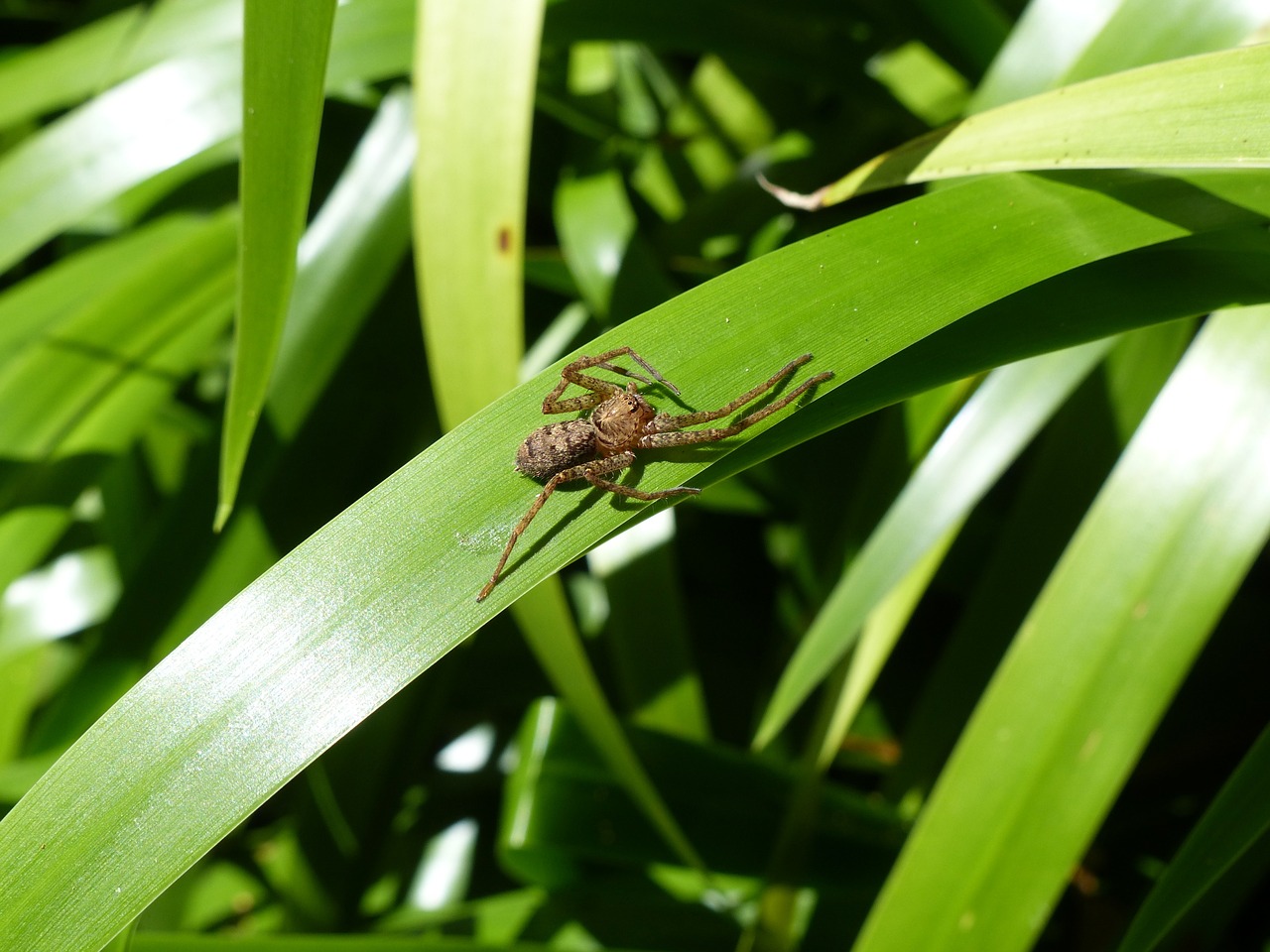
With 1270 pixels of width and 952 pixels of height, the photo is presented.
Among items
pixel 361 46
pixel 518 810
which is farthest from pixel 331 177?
pixel 518 810

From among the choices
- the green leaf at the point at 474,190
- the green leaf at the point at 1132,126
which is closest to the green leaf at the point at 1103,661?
the green leaf at the point at 1132,126

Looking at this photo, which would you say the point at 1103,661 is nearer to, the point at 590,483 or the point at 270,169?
the point at 590,483

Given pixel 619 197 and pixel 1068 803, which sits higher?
pixel 619 197

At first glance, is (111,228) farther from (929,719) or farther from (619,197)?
(929,719)

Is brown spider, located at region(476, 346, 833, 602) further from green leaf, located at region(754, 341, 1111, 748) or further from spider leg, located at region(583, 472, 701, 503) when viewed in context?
green leaf, located at region(754, 341, 1111, 748)

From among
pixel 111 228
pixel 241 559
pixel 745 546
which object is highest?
pixel 111 228

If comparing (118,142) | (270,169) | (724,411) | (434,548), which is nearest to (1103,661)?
(724,411)
